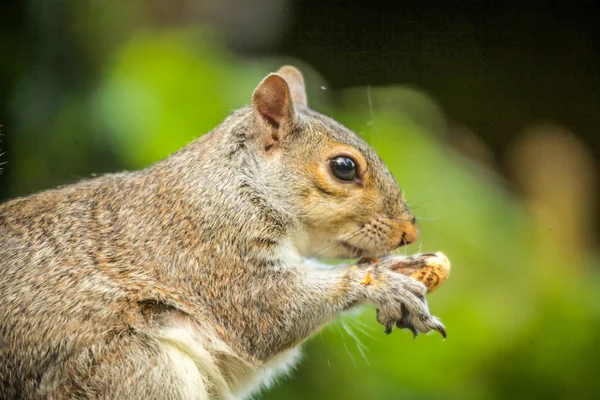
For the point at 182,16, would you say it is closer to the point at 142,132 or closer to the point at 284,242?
the point at 142,132

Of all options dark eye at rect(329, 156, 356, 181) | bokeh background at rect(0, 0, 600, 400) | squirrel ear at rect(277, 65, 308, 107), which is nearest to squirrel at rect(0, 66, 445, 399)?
dark eye at rect(329, 156, 356, 181)

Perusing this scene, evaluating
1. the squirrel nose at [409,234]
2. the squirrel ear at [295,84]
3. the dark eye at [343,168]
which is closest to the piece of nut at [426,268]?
the squirrel nose at [409,234]

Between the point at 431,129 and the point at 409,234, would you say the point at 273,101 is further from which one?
the point at 431,129

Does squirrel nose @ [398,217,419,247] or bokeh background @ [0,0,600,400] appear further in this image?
bokeh background @ [0,0,600,400]

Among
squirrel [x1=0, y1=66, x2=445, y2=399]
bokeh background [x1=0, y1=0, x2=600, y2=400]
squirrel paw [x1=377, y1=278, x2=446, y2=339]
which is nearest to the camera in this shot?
squirrel [x1=0, y1=66, x2=445, y2=399]

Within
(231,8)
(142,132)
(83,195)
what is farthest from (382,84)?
(83,195)

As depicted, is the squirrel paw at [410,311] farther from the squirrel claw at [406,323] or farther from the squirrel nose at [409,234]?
the squirrel nose at [409,234]

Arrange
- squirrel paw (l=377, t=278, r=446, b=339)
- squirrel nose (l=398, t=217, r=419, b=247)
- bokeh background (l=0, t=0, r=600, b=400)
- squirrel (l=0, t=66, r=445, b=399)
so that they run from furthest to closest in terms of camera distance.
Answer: bokeh background (l=0, t=0, r=600, b=400) → squirrel nose (l=398, t=217, r=419, b=247) → squirrel paw (l=377, t=278, r=446, b=339) → squirrel (l=0, t=66, r=445, b=399)

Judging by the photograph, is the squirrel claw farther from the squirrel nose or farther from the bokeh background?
the bokeh background
